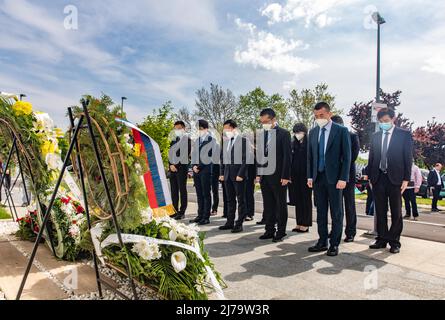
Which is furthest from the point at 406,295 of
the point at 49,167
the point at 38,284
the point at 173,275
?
the point at 49,167

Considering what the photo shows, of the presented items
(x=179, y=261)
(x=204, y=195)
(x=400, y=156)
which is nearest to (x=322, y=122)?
(x=400, y=156)

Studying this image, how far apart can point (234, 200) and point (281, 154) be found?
61.1 inches

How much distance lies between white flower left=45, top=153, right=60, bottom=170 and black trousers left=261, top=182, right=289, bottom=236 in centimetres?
323

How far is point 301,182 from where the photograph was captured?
21.0 ft

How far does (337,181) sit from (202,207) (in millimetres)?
3509

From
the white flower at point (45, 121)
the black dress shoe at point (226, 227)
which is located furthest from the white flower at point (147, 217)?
the black dress shoe at point (226, 227)

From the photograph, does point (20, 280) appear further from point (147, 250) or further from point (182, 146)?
point (182, 146)

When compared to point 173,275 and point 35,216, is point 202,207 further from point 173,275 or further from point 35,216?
point 173,275

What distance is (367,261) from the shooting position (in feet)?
14.6

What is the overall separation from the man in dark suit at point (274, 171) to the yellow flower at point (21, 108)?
11.3 ft

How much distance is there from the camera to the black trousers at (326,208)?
4742 mm

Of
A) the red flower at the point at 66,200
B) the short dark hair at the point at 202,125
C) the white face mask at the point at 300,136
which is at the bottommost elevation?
the red flower at the point at 66,200

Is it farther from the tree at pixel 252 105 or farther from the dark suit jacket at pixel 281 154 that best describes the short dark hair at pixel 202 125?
the tree at pixel 252 105
